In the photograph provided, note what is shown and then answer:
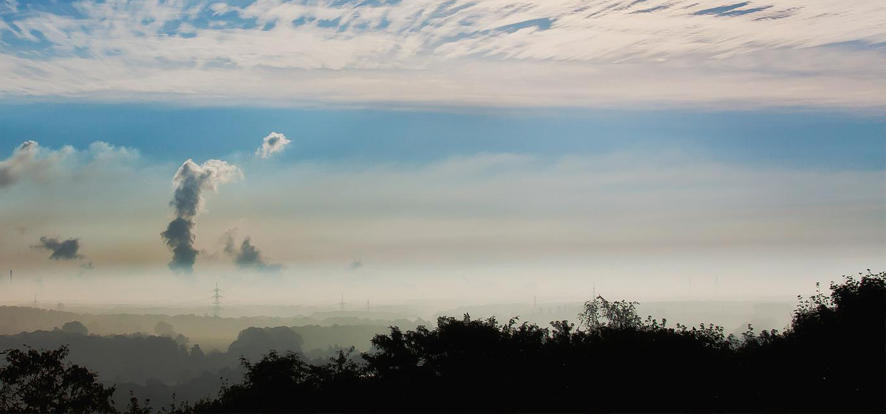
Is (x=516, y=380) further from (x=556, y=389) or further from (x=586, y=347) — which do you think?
(x=586, y=347)

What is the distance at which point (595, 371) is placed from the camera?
4747cm

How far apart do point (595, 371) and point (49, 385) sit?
33692 mm

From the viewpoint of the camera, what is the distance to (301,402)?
1906 inches

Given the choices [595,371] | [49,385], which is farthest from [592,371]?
[49,385]

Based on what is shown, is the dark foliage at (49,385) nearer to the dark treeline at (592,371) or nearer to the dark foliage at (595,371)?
the dark treeline at (592,371)

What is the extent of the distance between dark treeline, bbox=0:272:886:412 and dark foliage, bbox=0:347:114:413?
1.06 m

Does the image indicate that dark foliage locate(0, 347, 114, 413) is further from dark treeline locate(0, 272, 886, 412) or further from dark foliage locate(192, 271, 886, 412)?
dark foliage locate(192, 271, 886, 412)

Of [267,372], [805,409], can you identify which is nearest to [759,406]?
[805,409]

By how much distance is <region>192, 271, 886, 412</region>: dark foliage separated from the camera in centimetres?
4488

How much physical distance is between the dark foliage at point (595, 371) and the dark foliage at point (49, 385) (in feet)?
21.0

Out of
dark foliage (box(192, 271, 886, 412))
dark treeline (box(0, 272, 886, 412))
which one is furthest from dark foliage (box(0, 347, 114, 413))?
dark foliage (box(192, 271, 886, 412))

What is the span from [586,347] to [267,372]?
2216 centimetres

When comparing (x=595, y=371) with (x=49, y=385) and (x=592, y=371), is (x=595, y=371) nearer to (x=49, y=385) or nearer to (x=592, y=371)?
(x=592, y=371)

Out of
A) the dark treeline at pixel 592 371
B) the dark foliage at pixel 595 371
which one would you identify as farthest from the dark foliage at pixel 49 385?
the dark foliage at pixel 595 371
